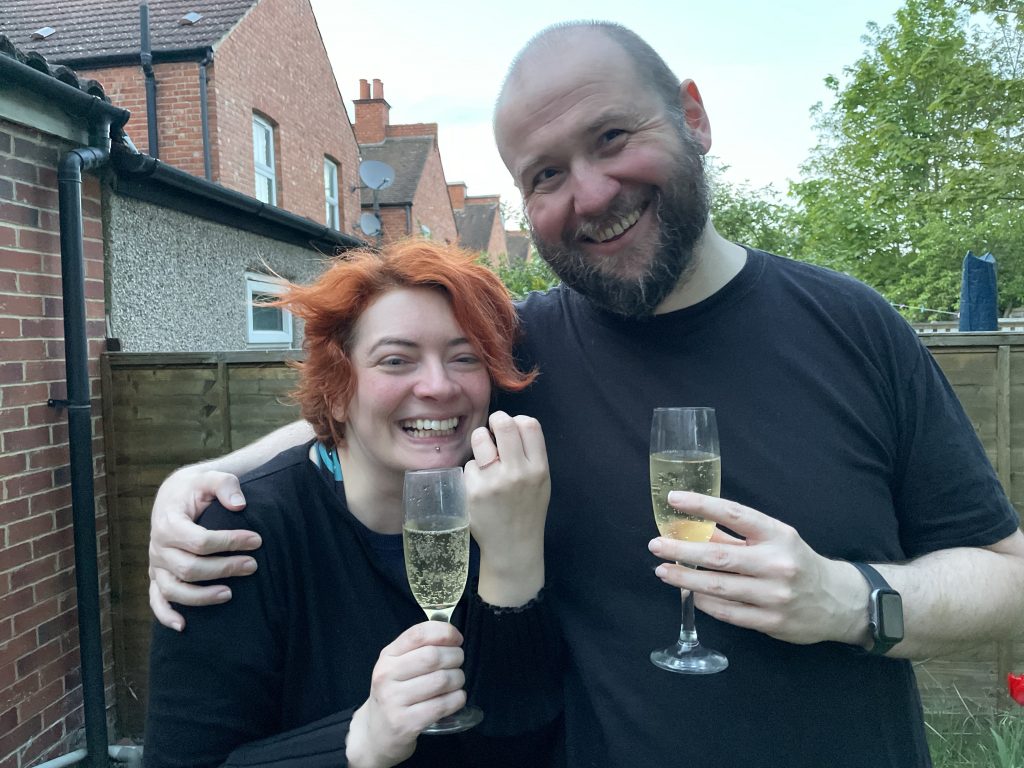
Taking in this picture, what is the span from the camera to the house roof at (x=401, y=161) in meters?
23.3

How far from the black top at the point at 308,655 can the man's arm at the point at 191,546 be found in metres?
0.03

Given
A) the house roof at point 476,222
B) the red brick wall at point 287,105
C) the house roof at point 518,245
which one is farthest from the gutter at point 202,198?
the house roof at point 518,245

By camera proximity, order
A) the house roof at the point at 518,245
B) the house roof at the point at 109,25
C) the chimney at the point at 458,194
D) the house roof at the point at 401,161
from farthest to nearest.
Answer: the house roof at the point at 518,245
the chimney at the point at 458,194
the house roof at the point at 401,161
the house roof at the point at 109,25

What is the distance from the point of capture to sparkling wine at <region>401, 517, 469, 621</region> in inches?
58.2

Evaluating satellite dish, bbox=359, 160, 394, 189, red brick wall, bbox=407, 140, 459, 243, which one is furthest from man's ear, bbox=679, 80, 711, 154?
red brick wall, bbox=407, 140, 459, 243

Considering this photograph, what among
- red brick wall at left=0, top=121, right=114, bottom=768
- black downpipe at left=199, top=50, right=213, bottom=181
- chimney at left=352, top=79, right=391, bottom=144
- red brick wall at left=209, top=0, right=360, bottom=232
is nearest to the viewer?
red brick wall at left=0, top=121, right=114, bottom=768

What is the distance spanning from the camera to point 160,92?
1183 centimetres

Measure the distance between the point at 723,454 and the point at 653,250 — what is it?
47cm

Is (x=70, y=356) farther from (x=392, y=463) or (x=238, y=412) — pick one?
(x=392, y=463)

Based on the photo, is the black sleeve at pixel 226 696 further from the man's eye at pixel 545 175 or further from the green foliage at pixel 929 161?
the green foliage at pixel 929 161

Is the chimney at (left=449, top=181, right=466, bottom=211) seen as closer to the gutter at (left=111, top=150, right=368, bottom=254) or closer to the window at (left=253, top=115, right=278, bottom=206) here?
the window at (left=253, top=115, right=278, bottom=206)

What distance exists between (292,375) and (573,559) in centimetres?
296

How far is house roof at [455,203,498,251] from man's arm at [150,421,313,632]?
1388 inches

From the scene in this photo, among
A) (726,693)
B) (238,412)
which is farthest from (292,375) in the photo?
(726,693)
